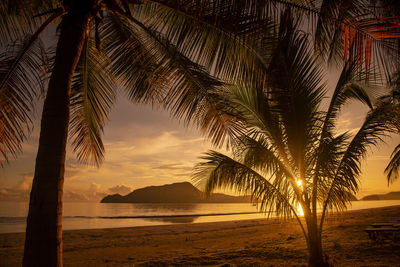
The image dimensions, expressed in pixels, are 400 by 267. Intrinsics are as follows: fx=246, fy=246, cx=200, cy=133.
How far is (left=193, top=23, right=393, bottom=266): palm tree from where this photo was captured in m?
4.12

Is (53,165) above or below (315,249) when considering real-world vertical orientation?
above

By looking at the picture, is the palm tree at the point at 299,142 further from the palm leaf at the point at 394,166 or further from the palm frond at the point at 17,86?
the palm leaf at the point at 394,166

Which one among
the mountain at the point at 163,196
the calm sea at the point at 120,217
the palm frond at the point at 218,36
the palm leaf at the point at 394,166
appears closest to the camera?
the palm frond at the point at 218,36

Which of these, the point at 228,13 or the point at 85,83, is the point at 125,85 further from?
the point at 228,13

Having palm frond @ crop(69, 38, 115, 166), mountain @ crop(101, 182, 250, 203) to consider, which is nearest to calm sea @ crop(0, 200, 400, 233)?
palm frond @ crop(69, 38, 115, 166)

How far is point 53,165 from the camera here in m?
2.40

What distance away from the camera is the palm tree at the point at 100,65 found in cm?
238

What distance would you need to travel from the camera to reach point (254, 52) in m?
3.21

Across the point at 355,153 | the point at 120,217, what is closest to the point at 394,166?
the point at 355,153

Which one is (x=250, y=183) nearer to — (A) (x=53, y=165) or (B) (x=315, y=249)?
(B) (x=315, y=249)

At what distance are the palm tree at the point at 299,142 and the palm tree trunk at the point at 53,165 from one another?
229 centimetres

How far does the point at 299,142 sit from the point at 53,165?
3.64 meters

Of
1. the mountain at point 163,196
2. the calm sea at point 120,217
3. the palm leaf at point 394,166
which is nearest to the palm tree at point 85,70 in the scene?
the calm sea at point 120,217

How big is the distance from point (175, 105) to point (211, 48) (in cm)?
101
